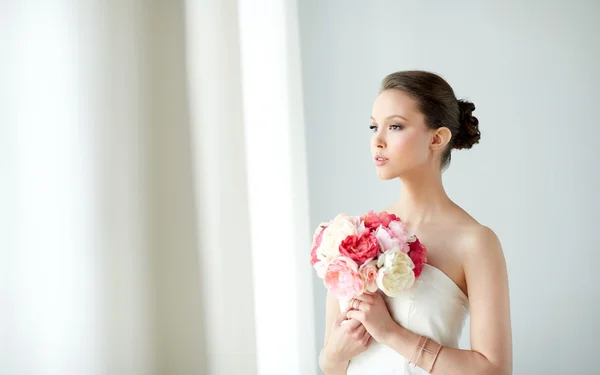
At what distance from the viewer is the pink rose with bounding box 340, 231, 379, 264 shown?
186cm

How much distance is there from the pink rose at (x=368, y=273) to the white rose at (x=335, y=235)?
0.08 metres

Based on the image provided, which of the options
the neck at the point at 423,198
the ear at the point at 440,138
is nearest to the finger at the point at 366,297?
the neck at the point at 423,198

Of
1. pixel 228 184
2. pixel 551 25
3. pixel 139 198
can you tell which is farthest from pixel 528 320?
pixel 139 198

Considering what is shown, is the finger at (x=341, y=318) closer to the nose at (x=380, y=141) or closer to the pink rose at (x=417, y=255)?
the pink rose at (x=417, y=255)

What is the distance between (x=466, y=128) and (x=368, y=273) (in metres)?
0.63

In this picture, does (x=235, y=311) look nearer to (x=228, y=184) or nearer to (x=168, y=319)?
(x=168, y=319)

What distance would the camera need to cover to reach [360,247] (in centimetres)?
186

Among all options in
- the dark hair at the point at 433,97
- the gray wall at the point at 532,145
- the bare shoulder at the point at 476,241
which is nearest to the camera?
the bare shoulder at the point at 476,241

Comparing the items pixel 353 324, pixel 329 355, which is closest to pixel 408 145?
pixel 353 324

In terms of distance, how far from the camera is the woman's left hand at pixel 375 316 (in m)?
1.92

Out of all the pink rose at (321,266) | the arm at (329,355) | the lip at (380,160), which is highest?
the lip at (380,160)

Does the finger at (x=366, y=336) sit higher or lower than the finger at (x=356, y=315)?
lower

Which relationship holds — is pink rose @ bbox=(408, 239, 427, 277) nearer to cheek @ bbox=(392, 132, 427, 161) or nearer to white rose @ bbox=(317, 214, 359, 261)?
white rose @ bbox=(317, 214, 359, 261)

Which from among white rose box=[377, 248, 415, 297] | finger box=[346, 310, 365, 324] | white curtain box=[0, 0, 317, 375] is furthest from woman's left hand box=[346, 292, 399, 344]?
white curtain box=[0, 0, 317, 375]
